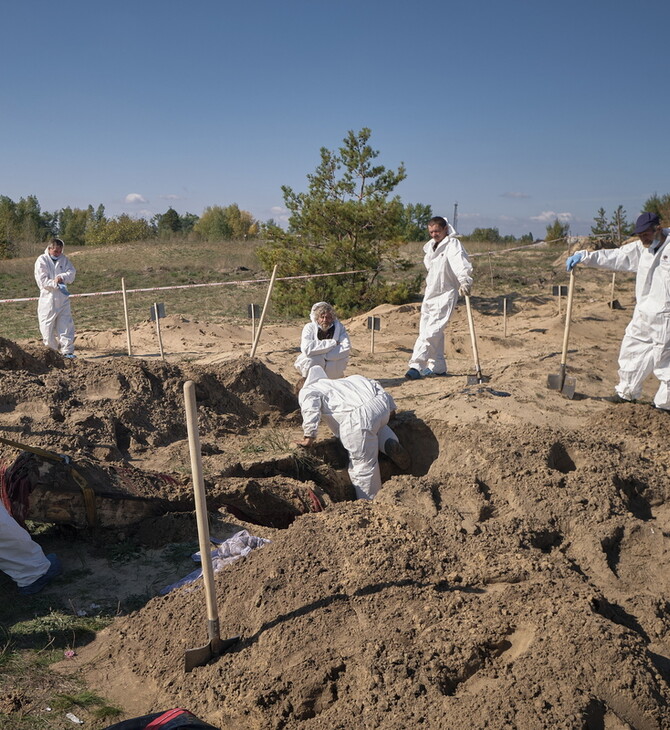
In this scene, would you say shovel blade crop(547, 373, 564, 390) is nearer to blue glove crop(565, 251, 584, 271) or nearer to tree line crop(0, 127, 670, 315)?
blue glove crop(565, 251, 584, 271)

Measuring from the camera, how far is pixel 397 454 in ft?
21.6

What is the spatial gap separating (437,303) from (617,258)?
2.46m

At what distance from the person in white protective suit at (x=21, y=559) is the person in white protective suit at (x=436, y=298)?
578 centimetres

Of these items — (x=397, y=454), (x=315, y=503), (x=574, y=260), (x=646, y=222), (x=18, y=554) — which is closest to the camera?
(x=18, y=554)

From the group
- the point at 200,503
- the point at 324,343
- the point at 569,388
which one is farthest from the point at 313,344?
the point at 200,503

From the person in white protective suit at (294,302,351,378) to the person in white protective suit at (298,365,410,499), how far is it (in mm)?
1162

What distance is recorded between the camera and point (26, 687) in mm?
3279

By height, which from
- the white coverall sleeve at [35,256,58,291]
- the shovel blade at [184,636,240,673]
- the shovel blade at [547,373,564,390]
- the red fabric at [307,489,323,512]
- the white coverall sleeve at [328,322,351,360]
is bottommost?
the red fabric at [307,489,323,512]

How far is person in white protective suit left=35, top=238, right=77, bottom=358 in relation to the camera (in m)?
10.6

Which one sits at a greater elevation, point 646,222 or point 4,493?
point 646,222

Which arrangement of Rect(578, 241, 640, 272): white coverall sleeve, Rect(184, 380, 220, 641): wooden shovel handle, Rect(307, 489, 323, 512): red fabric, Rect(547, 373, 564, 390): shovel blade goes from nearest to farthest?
Rect(184, 380, 220, 641): wooden shovel handle, Rect(307, 489, 323, 512): red fabric, Rect(578, 241, 640, 272): white coverall sleeve, Rect(547, 373, 564, 390): shovel blade

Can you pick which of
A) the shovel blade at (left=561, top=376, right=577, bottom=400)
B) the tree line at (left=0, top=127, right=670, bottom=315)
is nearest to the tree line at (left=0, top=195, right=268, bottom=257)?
the tree line at (left=0, top=127, right=670, bottom=315)

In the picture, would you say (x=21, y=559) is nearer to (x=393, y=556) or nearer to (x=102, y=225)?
(x=393, y=556)

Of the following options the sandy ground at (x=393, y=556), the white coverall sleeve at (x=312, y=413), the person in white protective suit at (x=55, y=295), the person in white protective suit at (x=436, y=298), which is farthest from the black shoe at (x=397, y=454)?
the person in white protective suit at (x=55, y=295)
